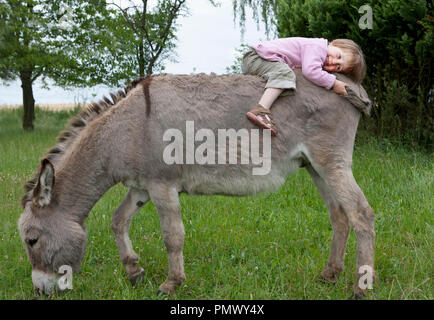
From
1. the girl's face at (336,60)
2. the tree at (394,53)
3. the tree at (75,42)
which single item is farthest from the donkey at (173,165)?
the tree at (75,42)

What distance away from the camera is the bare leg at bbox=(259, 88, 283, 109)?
3.25m

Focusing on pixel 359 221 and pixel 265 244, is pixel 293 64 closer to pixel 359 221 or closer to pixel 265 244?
pixel 359 221

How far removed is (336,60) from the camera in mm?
3428

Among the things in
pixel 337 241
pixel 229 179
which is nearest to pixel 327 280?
pixel 337 241

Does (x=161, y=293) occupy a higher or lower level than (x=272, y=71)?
lower

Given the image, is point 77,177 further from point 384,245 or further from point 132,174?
point 384,245

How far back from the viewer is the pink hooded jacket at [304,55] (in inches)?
130

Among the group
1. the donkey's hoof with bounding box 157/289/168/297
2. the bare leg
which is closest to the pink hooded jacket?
the bare leg

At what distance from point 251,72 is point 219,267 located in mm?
1952

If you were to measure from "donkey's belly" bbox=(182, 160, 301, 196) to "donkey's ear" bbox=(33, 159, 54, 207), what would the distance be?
1.09 meters

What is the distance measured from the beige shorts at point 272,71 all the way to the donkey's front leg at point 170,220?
126 cm

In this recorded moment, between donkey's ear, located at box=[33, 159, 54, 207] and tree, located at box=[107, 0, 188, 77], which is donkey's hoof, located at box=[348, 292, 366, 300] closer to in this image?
donkey's ear, located at box=[33, 159, 54, 207]

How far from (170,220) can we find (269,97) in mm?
1334

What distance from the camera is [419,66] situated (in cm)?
649
